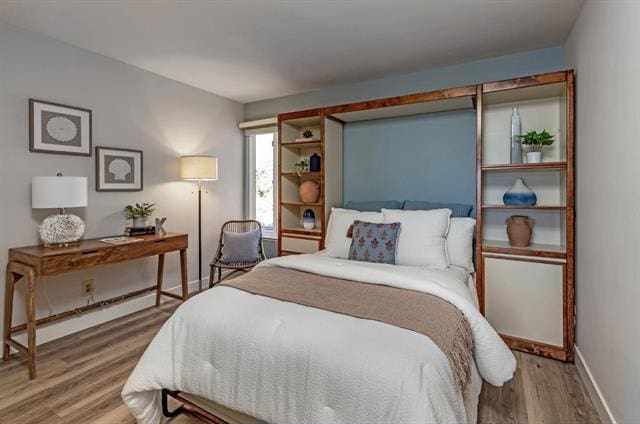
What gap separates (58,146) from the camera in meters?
2.69

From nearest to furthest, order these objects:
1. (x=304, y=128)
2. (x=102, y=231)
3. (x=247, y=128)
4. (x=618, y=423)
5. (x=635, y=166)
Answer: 1. (x=635, y=166)
2. (x=618, y=423)
3. (x=102, y=231)
4. (x=304, y=128)
5. (x=247, y=128)

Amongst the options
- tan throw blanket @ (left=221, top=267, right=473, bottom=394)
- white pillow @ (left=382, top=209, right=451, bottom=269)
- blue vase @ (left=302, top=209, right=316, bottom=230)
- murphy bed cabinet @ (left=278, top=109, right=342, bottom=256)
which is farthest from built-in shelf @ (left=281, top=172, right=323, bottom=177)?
tan throw blanket @ (left=221, top=267, right=473, bottom=394)

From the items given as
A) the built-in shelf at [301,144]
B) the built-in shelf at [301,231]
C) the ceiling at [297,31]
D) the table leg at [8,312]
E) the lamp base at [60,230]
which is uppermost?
the ceiling at [297,31]

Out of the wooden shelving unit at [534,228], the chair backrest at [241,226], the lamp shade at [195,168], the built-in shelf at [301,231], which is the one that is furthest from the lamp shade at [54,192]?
the wooden shelving unit at [534,228]

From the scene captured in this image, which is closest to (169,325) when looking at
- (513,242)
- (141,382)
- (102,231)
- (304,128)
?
(141,382)

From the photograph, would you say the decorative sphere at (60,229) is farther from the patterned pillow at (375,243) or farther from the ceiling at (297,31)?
the patterned pillow at (375,243)

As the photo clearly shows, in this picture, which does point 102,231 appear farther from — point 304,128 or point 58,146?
point 304,128

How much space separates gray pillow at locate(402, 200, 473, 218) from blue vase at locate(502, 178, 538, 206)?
0.35m

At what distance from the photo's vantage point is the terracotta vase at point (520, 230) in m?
2.59

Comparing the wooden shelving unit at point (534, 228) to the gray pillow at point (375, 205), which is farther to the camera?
the gray pillow at point (375, 205)

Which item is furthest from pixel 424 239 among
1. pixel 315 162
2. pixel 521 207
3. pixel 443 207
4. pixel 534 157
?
pixel 315 162

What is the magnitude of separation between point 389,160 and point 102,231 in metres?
2.78

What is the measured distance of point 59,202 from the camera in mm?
2379

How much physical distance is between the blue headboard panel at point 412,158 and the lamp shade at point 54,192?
2.40 m
